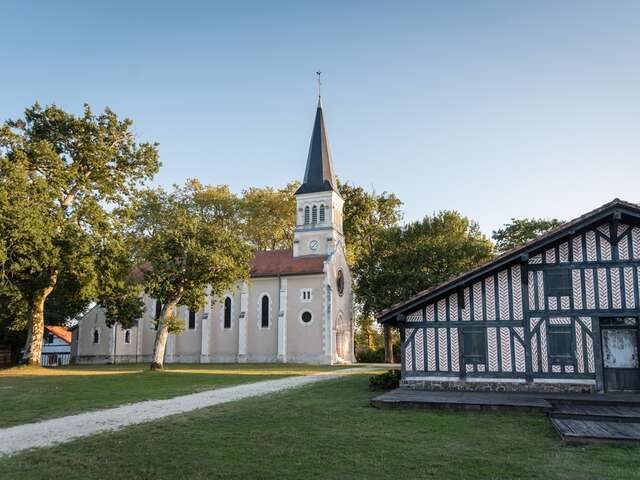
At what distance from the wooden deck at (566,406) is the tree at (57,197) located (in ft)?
64.7

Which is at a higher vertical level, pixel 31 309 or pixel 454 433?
pixel 31 309

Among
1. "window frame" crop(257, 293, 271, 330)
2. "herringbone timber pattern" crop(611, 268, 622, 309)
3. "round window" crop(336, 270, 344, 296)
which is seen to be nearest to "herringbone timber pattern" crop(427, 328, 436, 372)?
"herringbone timber pattern" crop(611, 268, 622, 309)

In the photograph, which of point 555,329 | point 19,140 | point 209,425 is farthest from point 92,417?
point 19,140

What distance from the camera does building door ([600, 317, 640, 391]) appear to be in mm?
15102

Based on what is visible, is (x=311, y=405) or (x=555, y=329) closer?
(x=311, y=405)

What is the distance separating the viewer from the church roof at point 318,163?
43.6 meters

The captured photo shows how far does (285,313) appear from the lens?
133 ft

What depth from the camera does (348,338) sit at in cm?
4303

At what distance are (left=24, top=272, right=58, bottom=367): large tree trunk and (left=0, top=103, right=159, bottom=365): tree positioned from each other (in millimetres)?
50

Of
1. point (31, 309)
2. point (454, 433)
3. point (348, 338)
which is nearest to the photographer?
point (454, 433)

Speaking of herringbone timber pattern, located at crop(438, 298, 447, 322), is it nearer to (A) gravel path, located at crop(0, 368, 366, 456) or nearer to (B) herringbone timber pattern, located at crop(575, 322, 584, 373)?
(B) herringbone timber pattern, located at crop(575, 322, 584, 373)

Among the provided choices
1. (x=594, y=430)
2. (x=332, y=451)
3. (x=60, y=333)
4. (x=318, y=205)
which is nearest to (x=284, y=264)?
(x=318, y=205)

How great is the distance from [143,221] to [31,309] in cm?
1955

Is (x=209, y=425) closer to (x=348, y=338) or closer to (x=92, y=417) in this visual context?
(x=92, y=417)
